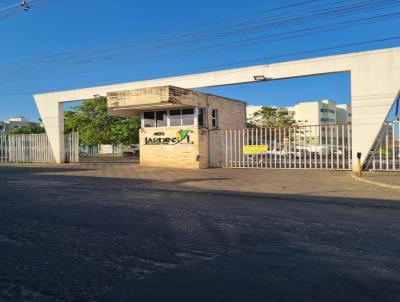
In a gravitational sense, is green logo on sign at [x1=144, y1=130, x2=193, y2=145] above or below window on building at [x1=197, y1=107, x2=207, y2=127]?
below

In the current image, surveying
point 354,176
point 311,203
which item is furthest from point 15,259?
point 354,176

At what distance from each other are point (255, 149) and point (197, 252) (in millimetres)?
18451

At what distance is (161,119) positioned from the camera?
25.8m

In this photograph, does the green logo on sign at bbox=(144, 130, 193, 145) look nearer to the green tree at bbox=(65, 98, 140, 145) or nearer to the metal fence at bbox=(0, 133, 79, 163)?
the metal fence at bbox=(0, 133, 79, 163)

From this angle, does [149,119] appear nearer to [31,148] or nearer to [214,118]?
[214,118]

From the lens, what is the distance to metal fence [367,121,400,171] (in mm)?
19125

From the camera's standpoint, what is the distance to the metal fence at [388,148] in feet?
62.7

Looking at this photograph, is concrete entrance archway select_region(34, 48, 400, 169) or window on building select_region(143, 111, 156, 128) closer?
concrete entrance archway select_region(34, 48, 400, 169)

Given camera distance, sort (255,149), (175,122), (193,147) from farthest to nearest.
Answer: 1. (175,122)
2. (193,147)
3. (255,149)

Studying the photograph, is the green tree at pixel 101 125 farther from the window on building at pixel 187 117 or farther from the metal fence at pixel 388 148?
the metal fence at pixel 388 148

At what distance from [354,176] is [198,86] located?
11238 millimetres

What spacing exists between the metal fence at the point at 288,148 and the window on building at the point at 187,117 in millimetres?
2384

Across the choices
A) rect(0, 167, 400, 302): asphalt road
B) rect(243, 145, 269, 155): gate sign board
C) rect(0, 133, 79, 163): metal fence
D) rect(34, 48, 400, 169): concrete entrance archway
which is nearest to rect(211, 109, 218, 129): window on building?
rect(34, 48, 400, 169): concrete entrance archway

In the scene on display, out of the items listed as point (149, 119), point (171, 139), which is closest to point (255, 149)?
point (171, 139)
